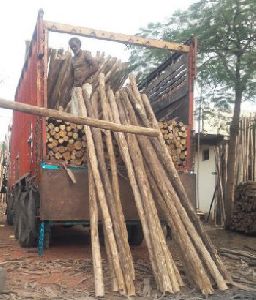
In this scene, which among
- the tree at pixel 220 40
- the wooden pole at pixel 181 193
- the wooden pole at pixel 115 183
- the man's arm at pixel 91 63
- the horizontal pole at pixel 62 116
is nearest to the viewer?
the horizontal pole at pixel 62 116

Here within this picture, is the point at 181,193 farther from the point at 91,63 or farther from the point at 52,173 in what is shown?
the point at 91,63

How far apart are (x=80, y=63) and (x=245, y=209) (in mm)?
6313

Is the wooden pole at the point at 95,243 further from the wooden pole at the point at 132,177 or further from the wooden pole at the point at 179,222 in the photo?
the wooden pole at the point at 179,222

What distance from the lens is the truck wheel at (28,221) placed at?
709 cm

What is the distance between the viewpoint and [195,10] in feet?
35.0

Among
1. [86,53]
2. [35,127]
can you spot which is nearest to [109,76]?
[86,53]

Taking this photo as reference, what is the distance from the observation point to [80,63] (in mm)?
8219

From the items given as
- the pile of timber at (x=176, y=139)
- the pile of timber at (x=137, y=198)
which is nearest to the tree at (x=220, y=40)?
the pile of timber at (x=176, y=139)

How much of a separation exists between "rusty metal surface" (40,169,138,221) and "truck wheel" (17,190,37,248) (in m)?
0.71

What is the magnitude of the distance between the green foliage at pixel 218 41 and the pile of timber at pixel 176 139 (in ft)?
11.6

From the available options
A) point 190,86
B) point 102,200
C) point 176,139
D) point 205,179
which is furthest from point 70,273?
point 205,179

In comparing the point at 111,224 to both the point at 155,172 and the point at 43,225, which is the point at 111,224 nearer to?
the point at 155,172

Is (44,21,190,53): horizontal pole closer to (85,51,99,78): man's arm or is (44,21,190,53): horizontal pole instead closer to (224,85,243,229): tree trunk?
(85,51,99,78): man's arm

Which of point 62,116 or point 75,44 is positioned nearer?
point 62,116
